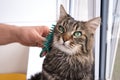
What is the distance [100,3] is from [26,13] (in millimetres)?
1195

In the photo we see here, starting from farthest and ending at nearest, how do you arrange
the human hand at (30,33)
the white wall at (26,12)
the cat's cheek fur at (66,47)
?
the white wall at (26,12), the human hand at (30,33), the cat's cheek fur at (66,47)

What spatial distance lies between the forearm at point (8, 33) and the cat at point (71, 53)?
1.06ft

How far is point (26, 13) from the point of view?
1803mm

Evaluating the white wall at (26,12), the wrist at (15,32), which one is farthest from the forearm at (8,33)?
the white wall at (26,12)

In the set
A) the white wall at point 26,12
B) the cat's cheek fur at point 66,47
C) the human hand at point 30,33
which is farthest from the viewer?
the white wall at point 26,12

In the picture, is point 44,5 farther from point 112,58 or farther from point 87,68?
point 87,68

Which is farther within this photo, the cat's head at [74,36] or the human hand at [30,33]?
the human hand at [30,33]

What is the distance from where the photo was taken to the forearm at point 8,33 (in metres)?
0.71

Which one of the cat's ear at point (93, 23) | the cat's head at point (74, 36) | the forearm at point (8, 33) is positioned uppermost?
the cat's ear at point (93, 23)

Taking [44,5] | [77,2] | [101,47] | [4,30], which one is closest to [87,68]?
[101,47]

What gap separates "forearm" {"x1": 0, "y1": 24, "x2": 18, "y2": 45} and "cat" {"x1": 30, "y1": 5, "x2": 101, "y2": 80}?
324 millimetres

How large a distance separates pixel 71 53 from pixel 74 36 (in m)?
0.03

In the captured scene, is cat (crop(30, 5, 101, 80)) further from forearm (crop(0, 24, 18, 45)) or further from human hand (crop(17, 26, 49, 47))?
forearm (crop(0, 24, 18, 45))

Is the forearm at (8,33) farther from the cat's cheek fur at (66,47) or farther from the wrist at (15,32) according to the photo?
the cat's cheek fur at (66,47)
